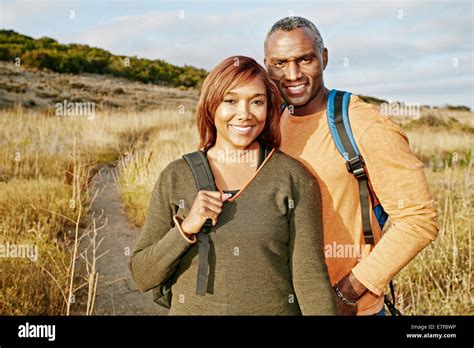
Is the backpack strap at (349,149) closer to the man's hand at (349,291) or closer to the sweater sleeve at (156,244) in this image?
the man's hand at (349,291)

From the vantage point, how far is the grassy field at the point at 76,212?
14.8ft

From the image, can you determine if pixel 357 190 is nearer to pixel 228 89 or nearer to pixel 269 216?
pixel 269 216

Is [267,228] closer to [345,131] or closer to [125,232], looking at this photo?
[345,131]

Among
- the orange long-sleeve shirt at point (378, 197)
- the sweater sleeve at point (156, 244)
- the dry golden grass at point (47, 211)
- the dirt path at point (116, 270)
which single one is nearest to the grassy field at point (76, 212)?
the dry golden grass at point (47, 211)

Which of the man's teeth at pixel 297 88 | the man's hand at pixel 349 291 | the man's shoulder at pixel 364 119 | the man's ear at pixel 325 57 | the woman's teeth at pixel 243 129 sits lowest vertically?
the man's hand at pixel 349 291

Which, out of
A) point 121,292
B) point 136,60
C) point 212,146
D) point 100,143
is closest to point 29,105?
point 100,143

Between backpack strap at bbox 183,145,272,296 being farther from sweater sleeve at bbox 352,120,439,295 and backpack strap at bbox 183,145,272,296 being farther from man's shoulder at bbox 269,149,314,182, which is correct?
sweater sleeve at bbox 352,120,439,295

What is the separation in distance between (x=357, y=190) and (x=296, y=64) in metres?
0.60

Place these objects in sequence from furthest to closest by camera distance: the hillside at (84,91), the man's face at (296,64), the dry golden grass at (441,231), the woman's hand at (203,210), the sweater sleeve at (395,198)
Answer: the hillside at (84,91), the dry golden grass at (441,231), the man's face at (296,64), the sweater sleeve at (395,198), the woman's hand at (203,210)

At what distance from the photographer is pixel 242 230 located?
1979 millimetres

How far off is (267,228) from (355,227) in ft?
1.58

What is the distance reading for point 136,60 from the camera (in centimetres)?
4016

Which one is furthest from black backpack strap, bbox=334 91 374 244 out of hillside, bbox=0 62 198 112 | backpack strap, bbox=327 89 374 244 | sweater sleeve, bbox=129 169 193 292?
hillside, bbox=0 62 198 112

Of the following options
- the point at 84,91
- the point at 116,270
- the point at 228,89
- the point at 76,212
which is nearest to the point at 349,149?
the point at 228,89
